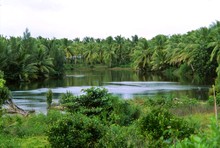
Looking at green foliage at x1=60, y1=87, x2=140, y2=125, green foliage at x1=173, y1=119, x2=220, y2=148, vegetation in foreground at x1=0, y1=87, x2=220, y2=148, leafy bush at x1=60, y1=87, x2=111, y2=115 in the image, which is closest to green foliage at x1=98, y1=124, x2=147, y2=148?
vegetation in foreground at x1=0, y1=87, x2=220, y2=148

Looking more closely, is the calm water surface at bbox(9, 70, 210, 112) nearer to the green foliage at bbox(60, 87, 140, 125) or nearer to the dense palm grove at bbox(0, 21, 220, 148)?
the dense palm grove at bbox(0, 21, 220, 148)

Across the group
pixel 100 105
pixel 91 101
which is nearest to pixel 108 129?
pixel 100 105

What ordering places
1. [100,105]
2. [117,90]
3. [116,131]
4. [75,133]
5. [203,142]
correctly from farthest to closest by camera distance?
[117,90] → [100,105] → [75,133] → [116,131] → [203,142]

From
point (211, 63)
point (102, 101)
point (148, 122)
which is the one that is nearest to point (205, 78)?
point (211, 63)

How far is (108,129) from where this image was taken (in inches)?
355

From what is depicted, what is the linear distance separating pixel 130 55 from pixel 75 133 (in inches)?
3465

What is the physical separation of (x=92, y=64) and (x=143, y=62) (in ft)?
71.7

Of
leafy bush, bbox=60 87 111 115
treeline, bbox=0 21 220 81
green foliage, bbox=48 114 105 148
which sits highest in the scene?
treeline, bbox=0 21 220 81

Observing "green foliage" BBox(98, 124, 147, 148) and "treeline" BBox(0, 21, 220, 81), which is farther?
"treeline" BBox(0, 21, 220, 81)

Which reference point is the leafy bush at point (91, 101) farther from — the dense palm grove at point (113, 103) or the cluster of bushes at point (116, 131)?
the cluster of bushes at point (116, 131)

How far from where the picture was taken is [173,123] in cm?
886

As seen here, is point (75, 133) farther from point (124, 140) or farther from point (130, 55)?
point (130, 55)

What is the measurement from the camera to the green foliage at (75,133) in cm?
935

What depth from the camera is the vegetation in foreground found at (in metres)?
5.94
